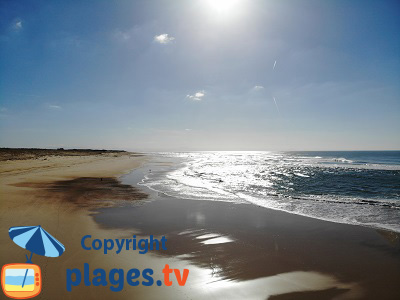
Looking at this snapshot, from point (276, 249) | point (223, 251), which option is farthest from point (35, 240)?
point (276, 249)

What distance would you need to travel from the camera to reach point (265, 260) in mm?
6543

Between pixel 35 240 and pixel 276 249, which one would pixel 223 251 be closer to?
pixel 276 249

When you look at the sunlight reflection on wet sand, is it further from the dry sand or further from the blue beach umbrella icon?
the blue beach umbrella icon

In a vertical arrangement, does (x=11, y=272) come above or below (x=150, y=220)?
above

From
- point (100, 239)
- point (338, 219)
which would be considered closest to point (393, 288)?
point (338, 219)

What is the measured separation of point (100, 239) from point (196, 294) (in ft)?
15.1

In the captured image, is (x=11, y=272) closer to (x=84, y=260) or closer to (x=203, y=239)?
(x=84, y=260)

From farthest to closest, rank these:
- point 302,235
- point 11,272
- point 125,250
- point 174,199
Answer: point 174,199, point 302,235, point 125,250, point 11,272

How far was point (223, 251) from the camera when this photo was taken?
7145 millimetres

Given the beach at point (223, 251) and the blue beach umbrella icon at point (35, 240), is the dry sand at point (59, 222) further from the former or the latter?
the blue beach umbrella icon at point (35, 240)

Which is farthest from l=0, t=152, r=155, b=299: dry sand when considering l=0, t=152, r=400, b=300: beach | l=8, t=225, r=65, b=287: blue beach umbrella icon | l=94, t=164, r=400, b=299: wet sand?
l=94, t=164, r=400, b=299: wet sand

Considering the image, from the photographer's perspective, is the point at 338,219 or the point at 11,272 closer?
the point at 11,272

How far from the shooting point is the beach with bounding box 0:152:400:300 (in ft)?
16.7

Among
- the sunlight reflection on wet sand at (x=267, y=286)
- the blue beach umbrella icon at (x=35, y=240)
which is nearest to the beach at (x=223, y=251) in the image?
the sunlight reflection on wet sand at (x=267, y=286)
